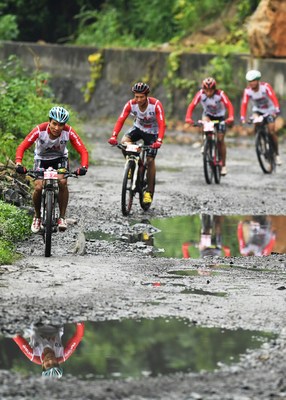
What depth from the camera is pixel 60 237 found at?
1525 cm

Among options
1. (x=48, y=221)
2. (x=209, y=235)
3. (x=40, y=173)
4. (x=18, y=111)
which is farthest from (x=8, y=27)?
(x=48, y=221)

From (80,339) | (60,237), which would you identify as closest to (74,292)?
(80,339)

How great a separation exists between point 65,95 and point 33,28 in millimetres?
4383

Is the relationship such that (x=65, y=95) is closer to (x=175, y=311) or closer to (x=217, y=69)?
(x=217, y=69)

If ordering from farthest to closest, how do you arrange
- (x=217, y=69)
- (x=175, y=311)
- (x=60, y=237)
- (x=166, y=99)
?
(x=166, y=99) → (x=217, y=69) → (x=60, y=237) → (x=175, y=311)

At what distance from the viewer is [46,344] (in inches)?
371

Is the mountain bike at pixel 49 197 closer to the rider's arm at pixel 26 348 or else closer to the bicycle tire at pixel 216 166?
the rider's arm at pixel 26 348

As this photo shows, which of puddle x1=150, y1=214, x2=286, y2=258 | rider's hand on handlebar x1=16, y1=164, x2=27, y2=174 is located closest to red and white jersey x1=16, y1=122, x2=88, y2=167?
rider's hand on handlebar x1=16, y1=164, x2=27, y2=174

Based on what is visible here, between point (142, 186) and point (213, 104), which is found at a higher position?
point (213, 104)

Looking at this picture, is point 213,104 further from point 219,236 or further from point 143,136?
point 219,236

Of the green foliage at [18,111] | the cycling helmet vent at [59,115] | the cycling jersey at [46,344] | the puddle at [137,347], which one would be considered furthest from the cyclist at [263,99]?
the cycling jersey at [46,344]

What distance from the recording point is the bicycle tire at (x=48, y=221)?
529 inches

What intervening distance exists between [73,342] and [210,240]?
247 inches

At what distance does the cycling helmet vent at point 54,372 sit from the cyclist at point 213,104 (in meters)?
13.3
